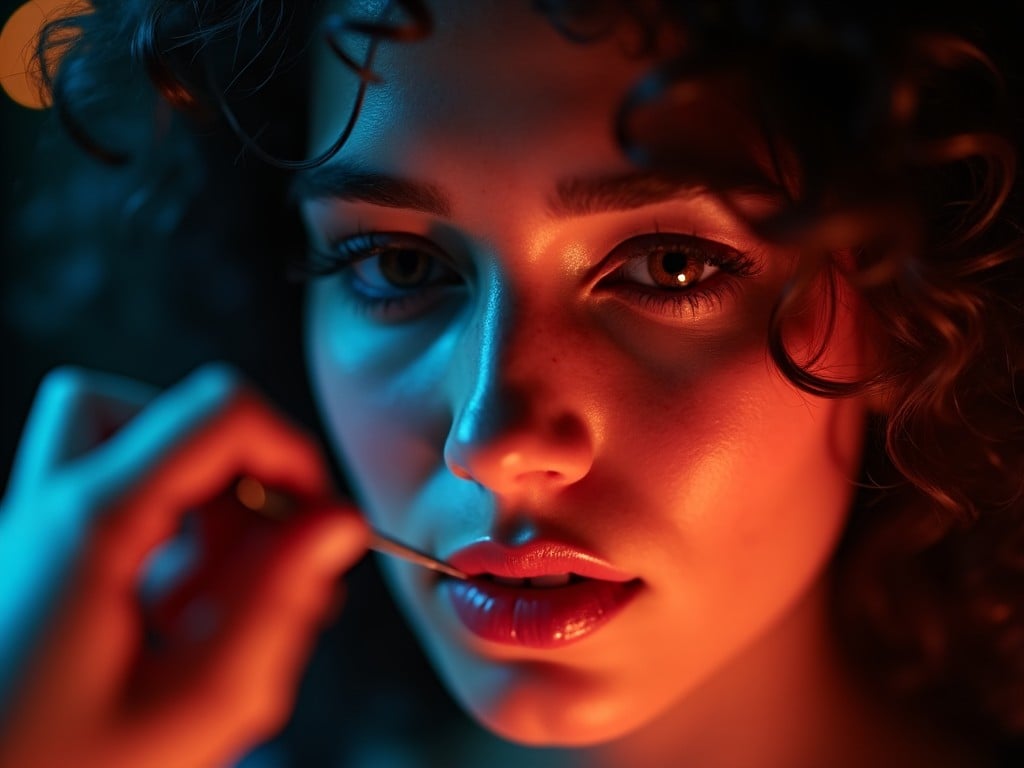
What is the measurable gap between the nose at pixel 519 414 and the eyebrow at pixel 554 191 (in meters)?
0.09

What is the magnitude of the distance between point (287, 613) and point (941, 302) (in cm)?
53

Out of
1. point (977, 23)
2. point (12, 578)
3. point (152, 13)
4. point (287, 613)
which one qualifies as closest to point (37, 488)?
point (12, 578)

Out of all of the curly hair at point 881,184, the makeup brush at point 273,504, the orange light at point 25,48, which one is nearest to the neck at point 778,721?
the curly hair at point 881,184

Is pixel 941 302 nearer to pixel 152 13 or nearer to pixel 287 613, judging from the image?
pixel 287 613

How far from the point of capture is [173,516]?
792 millimetres

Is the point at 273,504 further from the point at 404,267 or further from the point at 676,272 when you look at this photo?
the point at 676,272

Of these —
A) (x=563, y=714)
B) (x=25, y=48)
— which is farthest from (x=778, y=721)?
(x=25, y=48)

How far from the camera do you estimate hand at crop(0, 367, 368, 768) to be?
727mm

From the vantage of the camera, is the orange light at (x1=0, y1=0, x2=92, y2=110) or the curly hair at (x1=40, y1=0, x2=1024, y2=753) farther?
the orange light at (x1=0, y1=0, x2=92, y2=110)

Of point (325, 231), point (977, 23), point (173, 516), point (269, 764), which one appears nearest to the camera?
point (977, 23)

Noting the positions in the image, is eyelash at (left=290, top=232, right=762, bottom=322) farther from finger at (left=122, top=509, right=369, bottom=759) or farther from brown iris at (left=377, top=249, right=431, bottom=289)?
finger at (left=122, top=509, right=369, bottom=759)

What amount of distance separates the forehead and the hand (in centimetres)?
27

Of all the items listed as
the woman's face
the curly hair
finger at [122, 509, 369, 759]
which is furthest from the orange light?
finger at [122, 509, 369, 759]

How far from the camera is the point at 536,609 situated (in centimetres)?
85
